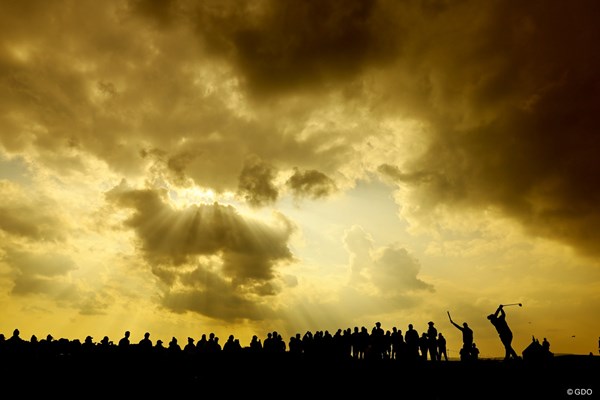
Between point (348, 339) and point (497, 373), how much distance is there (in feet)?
26.3

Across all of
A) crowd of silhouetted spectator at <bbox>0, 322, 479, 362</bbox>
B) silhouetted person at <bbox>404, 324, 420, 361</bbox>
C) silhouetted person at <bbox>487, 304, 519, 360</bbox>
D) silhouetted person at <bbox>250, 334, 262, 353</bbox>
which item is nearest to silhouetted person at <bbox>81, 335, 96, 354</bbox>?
crowd of silhouetted spectator at <bbox>0, 322, 479, 362</bbox>

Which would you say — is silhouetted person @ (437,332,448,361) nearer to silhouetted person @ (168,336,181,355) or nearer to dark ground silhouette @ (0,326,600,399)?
dark ground silhouette @ (0,326,600,399)

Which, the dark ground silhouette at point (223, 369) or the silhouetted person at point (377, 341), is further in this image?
the silhouetted person at point (377, 341)

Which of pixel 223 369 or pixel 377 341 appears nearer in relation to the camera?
pixel 223 369

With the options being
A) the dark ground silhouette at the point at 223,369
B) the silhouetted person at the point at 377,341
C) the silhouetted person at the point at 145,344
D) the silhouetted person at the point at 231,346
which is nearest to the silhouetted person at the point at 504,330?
the dark ground silhouette at the point at 223,369

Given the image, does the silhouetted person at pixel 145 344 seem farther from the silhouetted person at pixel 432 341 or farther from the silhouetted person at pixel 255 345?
the silhouetted person at pixel 432 341

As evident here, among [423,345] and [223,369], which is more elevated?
[423,345]

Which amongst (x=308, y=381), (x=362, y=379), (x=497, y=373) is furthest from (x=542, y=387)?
(x=308, y=381)

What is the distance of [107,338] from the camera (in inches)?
1023

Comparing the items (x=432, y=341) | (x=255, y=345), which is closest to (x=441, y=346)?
(x=432, y=341)

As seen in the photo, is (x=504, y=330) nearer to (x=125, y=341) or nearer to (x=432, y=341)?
(x=432, y=341)

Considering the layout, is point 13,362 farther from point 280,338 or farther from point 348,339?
point 348,339

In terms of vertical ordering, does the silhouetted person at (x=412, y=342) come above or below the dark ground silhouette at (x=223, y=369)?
above

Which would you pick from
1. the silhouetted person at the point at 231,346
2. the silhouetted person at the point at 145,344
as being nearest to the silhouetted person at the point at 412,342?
the silhouetted person at the point at 231,346
